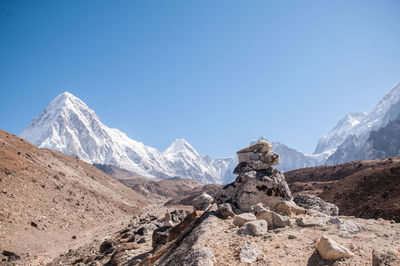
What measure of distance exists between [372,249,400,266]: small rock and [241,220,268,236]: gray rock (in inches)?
141

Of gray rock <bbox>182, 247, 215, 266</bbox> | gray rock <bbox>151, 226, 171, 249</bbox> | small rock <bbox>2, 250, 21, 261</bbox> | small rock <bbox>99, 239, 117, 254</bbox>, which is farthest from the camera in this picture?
small rock <bbox>2, 250, 21, 261</bbox>

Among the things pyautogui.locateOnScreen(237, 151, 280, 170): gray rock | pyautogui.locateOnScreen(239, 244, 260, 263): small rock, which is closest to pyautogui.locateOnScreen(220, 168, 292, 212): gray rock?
pyautogui.locateOnScreen(237, 151, 280, 170): gray rock

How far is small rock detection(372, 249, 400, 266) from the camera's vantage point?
4.80m

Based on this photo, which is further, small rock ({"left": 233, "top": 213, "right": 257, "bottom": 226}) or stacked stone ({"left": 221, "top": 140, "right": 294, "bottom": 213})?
stacked stone ({"left": 221, "top": 140, "right": 294, "bottom": 213})

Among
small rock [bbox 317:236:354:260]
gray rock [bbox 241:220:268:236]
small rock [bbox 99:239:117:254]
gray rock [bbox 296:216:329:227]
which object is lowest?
small rock [bbox 317:236:354:260]

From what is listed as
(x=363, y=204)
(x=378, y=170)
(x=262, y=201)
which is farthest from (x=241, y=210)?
(x=378, y=170)

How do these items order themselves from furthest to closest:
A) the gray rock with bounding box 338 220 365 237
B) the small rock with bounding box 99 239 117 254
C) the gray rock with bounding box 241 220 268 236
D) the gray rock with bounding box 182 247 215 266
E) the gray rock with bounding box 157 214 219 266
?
1. the small rock with bounding box 99 239 117 254
2. the gray rock with bounding box 241 220 268 236
3. the gray rock with bounding box 338 220 365 237
4. the gray rock with bounding box 157 214 219 266
5. the gray rock with bounding box 182 247 215 266

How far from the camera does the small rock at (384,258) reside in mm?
4800

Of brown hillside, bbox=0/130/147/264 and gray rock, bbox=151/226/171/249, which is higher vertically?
brown hillside, bbox=0/130/147/264

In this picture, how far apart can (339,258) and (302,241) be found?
1.74 m

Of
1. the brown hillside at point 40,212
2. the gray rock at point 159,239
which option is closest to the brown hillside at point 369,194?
the gray rock at point 159,239

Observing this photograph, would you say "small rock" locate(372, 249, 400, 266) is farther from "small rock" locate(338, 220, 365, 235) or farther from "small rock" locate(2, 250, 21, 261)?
"small rock" locate(2, 250, 21, 261)

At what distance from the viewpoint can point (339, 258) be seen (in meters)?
5.70

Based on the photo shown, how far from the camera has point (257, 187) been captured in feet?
44.5
